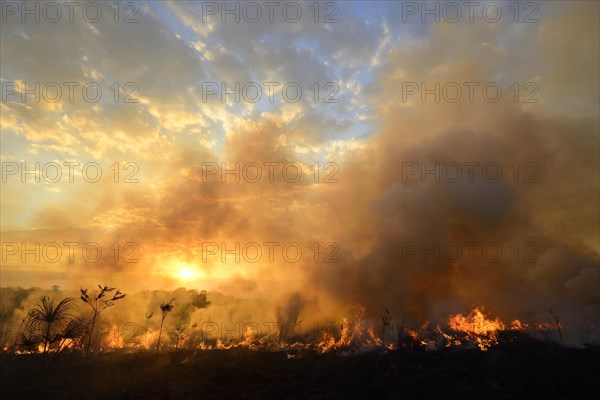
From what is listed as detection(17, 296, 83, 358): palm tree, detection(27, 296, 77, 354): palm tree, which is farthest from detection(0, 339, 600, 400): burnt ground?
detection(27, 296, 77, 354): palm tree

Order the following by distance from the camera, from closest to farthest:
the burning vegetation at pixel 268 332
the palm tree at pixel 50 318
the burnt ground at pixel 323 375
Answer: the burnt ground at pixel 323 375, the palm tree at pixel 50 318, the burning vegetation at pixel 268 332

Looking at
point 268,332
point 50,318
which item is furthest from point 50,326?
point 268,332

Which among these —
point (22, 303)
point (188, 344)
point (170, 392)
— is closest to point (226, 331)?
point (188, 344)

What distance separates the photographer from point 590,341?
313 feet

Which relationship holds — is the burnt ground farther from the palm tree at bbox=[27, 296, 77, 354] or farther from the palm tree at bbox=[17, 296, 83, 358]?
the palm tree at bbox=[27, 296, 77, 354]

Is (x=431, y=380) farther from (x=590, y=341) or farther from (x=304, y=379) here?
(x=590, y=341)

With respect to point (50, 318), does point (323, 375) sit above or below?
below

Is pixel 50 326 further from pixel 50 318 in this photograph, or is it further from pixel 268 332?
pixel 268 332

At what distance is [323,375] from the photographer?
70625 millimetres

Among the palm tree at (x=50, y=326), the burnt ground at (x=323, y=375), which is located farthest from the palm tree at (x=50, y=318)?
the burnt ground at (x=323, y=375)

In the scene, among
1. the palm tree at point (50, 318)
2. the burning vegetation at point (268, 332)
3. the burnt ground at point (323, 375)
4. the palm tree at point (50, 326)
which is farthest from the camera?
the burning vegetation at point (268, 332)

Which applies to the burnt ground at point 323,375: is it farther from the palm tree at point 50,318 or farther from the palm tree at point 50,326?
the palm tree at point 50,318

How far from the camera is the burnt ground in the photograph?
60938mm

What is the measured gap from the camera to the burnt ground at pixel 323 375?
6094 cm
